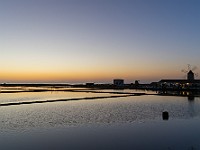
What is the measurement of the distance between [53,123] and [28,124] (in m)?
1.83

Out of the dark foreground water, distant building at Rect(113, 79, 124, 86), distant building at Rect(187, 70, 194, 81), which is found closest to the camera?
the dark foreground water

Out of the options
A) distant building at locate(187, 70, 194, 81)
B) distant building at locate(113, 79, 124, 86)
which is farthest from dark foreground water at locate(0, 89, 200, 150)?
distant building at locate(113, 79, 124, 86)

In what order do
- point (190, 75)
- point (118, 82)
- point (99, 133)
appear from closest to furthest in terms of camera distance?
point (99, 133)
point (190, 75)
point (118, 82)

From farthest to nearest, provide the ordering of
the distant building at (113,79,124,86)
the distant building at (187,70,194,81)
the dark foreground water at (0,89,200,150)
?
the distant building at (113,79,124,86) → the distant building at (187,70,194,81) → the dark foreground water at (0,89,200,150)

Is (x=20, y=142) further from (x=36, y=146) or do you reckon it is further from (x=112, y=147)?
(x=112, y=147)

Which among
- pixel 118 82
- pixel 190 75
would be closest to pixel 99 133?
pixel 190 75

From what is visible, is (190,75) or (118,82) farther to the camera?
(118,82)

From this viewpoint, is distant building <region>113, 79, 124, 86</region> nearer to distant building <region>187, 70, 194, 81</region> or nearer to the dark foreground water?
distant building <region>187, 70, 194, 81</region>

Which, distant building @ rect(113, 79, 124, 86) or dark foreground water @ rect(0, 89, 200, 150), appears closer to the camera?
dark foreground water @ rect(0, 89, 200, 150)

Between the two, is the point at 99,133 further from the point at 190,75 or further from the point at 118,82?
the point at 118,82

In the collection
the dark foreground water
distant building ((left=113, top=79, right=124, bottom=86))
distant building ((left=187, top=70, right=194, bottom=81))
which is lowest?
the dark foreground water

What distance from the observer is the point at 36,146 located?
1448 centimetres

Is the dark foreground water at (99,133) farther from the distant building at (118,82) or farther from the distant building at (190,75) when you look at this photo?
the distant building at (118,82)

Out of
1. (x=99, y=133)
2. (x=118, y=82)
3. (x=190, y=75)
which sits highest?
(x=190, y=75)
